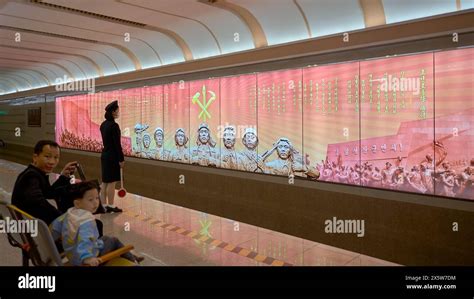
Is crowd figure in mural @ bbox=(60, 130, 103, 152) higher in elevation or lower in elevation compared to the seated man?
higher

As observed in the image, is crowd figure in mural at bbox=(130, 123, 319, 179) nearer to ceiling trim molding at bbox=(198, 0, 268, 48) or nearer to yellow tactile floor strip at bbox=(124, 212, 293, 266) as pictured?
ceiling trim molding at bbox=(198, 0, 268, 48)

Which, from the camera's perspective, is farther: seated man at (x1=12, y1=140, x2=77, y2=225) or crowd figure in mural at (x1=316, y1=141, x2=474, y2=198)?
crowd figure in mural at (x1=316, y1=141, x2=474, y2=198)

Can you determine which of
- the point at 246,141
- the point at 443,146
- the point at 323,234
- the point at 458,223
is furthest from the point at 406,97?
the point at 246,141

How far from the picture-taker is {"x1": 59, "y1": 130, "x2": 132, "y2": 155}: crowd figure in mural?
1021 cm

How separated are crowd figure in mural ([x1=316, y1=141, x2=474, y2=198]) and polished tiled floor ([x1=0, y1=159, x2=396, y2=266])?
1018 mm

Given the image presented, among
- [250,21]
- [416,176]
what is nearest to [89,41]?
[250,21]

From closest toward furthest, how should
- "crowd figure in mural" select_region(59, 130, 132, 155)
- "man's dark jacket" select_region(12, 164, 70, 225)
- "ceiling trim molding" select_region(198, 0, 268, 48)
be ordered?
1. "man's dark jacket" select_region(12, 164, 70, 225)
2. "ceiling trim molding" select_region(198, 0, 268, 48)
3. "crowd figure in mural" select_region(59, 130, 132, 155)

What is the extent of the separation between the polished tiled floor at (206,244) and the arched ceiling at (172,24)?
2846 millimetres

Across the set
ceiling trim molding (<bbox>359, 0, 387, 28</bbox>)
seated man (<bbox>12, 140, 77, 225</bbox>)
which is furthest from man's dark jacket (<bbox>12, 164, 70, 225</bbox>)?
ceiling trim molding (<bbox>359, 0, 387, 28</bbox>)

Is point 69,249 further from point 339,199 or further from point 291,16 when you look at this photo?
point 291,16

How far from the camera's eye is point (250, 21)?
18.9 ft

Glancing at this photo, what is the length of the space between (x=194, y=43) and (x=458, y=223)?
526cm

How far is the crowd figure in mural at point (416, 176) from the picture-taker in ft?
12.6

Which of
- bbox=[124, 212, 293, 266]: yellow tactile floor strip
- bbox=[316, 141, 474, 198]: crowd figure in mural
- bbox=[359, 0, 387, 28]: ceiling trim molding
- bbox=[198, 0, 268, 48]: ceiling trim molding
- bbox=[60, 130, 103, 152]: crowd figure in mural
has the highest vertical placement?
bbox=[198, 0, 268, 48]: ceiling trim molding
